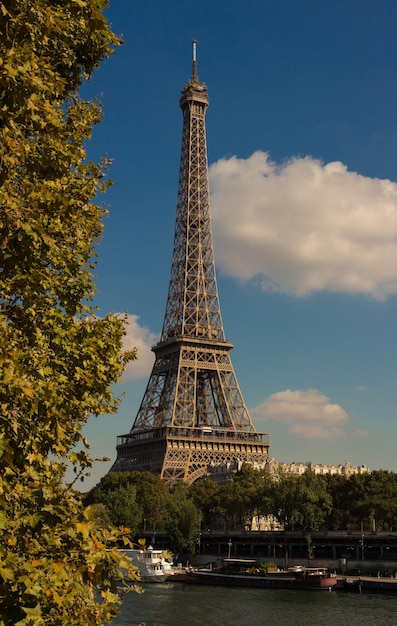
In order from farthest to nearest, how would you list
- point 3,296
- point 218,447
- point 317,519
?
point 218,447 → point 317,519 → point 3,296

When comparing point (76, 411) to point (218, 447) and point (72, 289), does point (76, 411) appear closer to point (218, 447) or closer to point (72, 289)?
point (72, 289)

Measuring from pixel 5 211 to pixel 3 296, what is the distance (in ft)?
6.20

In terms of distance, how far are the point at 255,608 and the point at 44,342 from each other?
164 ft

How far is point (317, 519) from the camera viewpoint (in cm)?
8725

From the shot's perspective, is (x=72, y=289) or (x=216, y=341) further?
(x=216, y=341)

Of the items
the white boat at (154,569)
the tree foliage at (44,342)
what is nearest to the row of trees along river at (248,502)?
the white boat at (154,569)

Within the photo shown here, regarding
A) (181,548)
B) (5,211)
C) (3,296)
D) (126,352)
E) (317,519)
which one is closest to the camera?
(5,211)

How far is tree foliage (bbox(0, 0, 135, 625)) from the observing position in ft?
27.6

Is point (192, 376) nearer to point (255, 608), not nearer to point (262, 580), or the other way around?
point (262, 580)

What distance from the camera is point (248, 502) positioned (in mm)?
99500

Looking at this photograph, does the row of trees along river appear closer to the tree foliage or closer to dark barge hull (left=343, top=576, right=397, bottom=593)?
dark barge hull (left=343, top=576, right=397, bottom=593)

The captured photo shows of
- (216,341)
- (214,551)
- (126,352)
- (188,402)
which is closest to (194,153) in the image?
(216,341)

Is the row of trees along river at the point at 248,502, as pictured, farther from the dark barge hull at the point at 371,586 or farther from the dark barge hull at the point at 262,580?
the dark barge hull at the point at 371,586

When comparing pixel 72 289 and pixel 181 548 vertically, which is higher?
pixel 72 289
